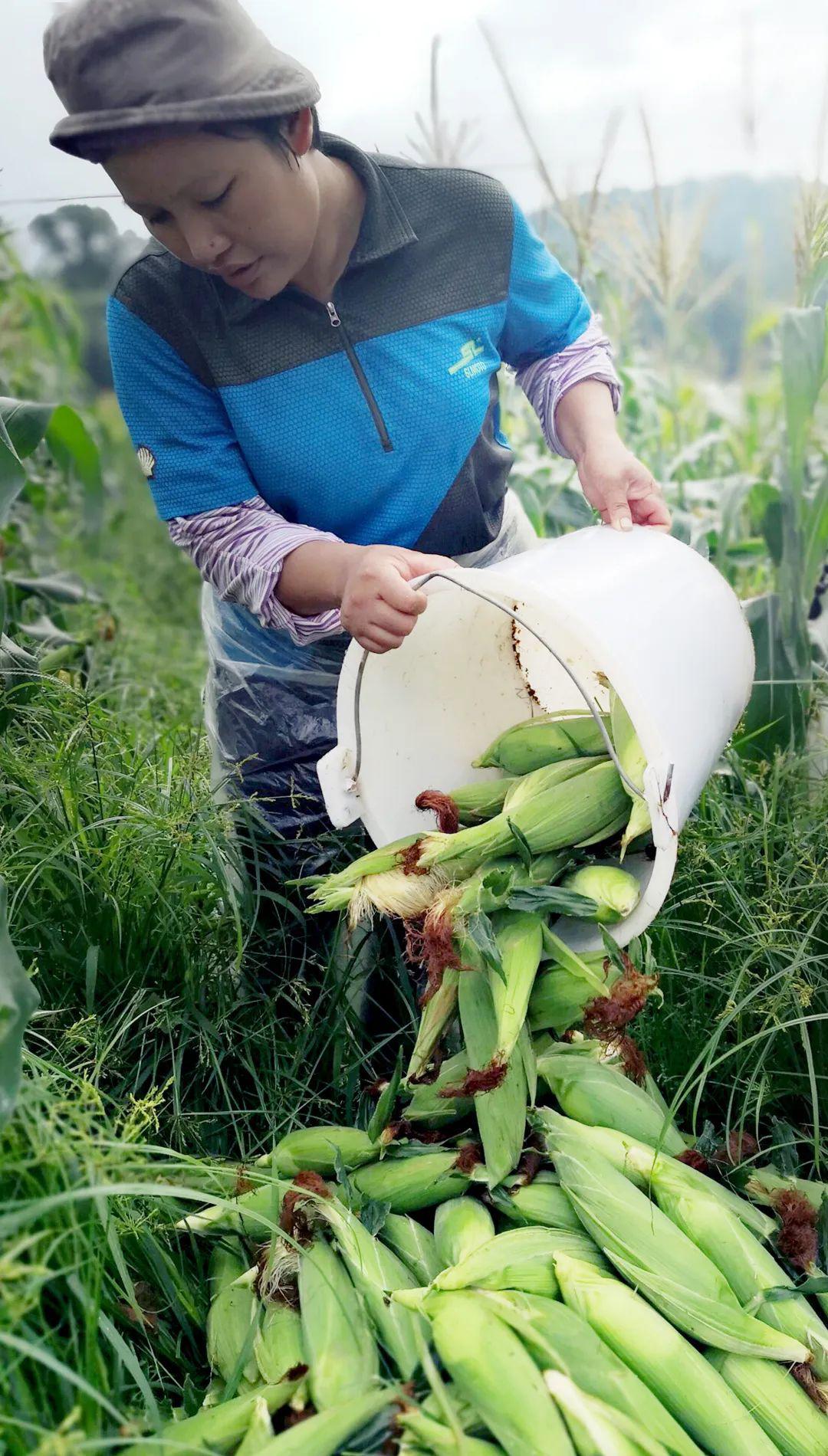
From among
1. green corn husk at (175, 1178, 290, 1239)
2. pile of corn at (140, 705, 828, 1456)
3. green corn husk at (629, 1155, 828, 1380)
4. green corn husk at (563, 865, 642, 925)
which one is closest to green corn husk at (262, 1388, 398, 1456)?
pile of corn at (140, 705, 828, 1456)

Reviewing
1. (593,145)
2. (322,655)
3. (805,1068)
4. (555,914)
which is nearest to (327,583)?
(322,655)

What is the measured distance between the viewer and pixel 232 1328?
42.9 inches

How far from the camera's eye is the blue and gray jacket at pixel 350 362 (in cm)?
151

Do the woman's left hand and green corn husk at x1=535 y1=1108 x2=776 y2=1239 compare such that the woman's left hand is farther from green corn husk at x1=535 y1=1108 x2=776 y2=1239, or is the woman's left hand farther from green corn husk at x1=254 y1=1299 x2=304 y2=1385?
green corn husk at x1=254 y1=1299 x2=304 y2=1385

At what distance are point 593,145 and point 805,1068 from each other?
223cm

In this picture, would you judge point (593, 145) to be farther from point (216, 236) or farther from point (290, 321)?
point (216, 236)

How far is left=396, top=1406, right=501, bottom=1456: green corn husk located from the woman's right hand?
0.73m

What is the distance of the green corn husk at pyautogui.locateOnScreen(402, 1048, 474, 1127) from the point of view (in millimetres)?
1236

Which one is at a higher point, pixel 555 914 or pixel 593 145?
pixel 593 145

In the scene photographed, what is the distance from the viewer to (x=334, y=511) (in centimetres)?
162

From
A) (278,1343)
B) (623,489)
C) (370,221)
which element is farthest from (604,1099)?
(370,221)

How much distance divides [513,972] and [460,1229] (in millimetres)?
251

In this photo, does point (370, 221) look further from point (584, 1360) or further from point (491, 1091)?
point (584, 1360)

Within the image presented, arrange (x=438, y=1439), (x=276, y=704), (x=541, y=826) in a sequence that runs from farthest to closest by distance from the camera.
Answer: (x=276, y=704) < (x=541, y=826) < (x=438, y=1439)
